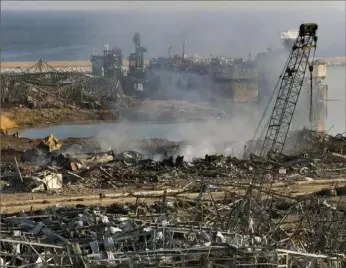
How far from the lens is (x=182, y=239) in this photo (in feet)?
40.5

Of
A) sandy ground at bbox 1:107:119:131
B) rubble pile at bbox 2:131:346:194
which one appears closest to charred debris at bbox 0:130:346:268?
rubble pile at bbox 2:131:346:194

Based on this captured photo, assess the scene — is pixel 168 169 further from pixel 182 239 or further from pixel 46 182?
pixel 182 239

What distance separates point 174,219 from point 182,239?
157cm

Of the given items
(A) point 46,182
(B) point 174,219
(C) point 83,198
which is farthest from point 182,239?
(A) point 46,182

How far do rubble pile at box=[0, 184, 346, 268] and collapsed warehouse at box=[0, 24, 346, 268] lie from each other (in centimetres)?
2

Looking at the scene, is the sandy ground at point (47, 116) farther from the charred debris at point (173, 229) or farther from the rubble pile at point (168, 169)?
the charred debris at point (173, 229)

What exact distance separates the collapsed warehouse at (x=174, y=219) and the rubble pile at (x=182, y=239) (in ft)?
0.06

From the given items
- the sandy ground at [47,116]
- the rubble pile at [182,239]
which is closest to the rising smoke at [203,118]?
the sandy ground at [47,116]

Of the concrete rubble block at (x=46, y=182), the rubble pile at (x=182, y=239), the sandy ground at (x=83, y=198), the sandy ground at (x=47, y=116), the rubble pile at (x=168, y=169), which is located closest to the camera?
the rubble pile at (x=182, y=239)

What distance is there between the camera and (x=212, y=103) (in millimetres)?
51344

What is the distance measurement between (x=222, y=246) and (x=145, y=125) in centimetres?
3128

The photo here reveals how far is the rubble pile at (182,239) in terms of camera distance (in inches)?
441

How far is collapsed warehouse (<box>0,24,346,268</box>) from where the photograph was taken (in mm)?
11273

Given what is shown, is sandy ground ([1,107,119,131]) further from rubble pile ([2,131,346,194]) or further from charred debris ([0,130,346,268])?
charred debris ([0,130,346,268])
